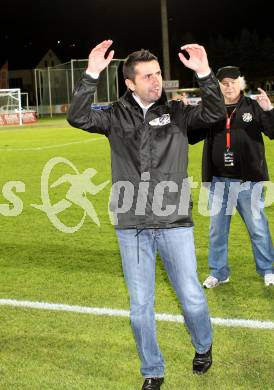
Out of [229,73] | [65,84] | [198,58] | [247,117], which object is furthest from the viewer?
[65,84]

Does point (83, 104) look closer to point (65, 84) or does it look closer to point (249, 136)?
point (249, 136)

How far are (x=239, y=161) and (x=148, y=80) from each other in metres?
2.29

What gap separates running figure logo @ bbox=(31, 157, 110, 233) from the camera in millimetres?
9977

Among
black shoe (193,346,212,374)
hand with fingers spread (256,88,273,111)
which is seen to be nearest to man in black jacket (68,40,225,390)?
black shoe (193,346,212,374)

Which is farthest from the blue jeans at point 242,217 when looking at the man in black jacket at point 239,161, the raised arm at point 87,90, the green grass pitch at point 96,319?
the raised arm at point 87,90

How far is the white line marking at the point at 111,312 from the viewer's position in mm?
5199

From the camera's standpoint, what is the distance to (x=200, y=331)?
4.20 m

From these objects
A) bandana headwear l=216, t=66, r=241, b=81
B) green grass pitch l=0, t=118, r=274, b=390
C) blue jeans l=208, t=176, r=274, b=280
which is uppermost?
bandana headwear l=216, t=66, r=241, b=81

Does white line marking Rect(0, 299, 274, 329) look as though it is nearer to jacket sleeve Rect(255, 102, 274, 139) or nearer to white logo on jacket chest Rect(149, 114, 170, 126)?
jacket sleeve Rect(255, 102, 274, 139)

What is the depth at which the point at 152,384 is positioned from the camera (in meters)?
4.07

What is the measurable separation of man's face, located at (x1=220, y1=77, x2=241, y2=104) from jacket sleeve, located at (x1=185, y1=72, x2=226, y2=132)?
186 centimetres

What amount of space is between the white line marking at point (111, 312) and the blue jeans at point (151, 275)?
1192 millimetres

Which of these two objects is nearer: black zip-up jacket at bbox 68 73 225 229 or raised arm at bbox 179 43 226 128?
raised arm at bbox 179 43 226 128

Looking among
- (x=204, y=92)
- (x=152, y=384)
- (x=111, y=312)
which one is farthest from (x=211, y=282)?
(x=204, y=92)
